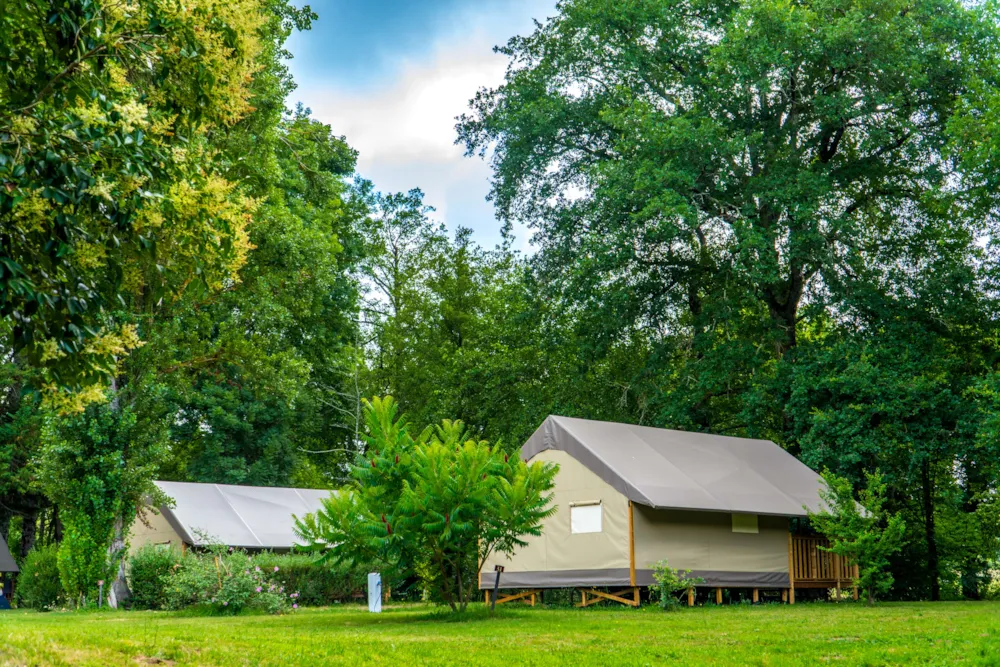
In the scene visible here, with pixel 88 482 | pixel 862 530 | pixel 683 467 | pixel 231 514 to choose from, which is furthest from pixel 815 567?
pixel 88 482

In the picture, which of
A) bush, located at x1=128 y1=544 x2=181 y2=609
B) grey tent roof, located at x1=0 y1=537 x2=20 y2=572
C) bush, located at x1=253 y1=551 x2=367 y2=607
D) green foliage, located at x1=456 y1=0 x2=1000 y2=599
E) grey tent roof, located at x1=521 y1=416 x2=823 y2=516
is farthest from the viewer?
grey tent roof, located at x1=0 y1=537 x2=20 y2=572

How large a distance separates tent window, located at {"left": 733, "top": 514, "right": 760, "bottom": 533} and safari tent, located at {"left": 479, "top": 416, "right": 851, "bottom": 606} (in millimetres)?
22

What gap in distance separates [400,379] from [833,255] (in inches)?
777

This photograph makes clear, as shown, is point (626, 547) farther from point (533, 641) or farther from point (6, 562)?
point (6, 562)

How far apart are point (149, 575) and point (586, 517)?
9.54 m

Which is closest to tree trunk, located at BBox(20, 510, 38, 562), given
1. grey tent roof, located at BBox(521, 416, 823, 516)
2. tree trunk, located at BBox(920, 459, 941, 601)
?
grey tent roof, located at BBox(521, 416, 823, 516)

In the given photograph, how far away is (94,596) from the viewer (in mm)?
20672

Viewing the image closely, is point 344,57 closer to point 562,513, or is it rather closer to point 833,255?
point 562,513

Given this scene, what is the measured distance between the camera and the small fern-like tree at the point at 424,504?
1462 centimetres

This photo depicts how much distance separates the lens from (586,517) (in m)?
20.2

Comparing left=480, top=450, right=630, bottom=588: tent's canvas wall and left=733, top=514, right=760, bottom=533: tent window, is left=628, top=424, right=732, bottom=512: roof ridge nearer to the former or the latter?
left=733, top=514, right=760, bottom=533: tent window

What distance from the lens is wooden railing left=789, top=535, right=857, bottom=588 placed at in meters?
22.5

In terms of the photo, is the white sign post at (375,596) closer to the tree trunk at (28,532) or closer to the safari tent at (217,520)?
the safari tent at (217,520)

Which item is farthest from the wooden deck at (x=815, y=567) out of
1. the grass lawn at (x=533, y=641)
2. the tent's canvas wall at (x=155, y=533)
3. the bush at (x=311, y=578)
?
the tent's canvas wall at (x=155, y=533)
